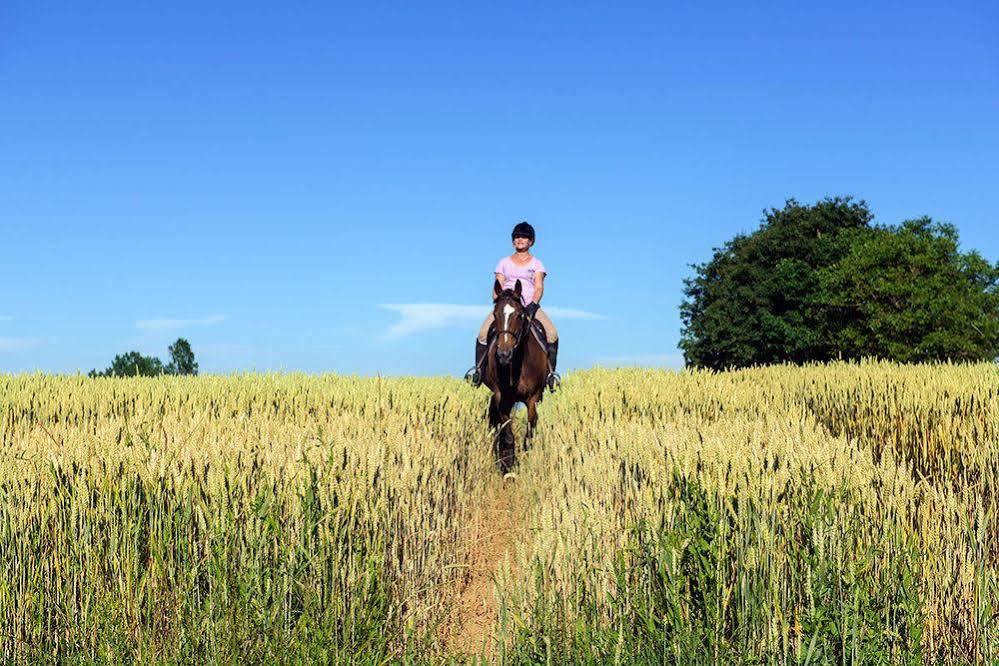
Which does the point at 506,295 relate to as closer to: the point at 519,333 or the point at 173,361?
the point at 519,333

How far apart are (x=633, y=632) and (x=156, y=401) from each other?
32.2 feet

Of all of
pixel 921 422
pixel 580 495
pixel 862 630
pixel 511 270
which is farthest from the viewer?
pixel 511 270

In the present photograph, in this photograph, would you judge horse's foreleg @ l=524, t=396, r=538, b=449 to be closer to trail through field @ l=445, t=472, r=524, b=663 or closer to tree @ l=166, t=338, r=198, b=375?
trail through field @ l=445, t=472, r=524, b=663

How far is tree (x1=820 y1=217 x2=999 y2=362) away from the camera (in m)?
46.3

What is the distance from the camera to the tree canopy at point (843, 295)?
46688 mm

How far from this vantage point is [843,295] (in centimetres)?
Answer: 4772

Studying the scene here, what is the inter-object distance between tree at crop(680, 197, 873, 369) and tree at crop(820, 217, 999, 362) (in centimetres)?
164

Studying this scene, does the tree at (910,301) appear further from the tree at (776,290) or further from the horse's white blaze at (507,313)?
the horse's white blaze at (507,313)

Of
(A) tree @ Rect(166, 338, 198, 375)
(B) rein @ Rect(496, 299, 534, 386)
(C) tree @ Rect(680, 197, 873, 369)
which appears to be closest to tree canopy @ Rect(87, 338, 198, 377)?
(A) tree @ Rect(166, 338, 198, 375)

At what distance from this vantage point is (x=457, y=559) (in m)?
7.93

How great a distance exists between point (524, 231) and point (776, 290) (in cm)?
3896

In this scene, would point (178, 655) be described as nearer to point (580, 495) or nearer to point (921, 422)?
point (580, 495)

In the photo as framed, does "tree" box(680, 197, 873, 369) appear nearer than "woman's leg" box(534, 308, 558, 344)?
No

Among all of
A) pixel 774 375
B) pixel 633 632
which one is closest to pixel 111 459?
pixel 633 632
